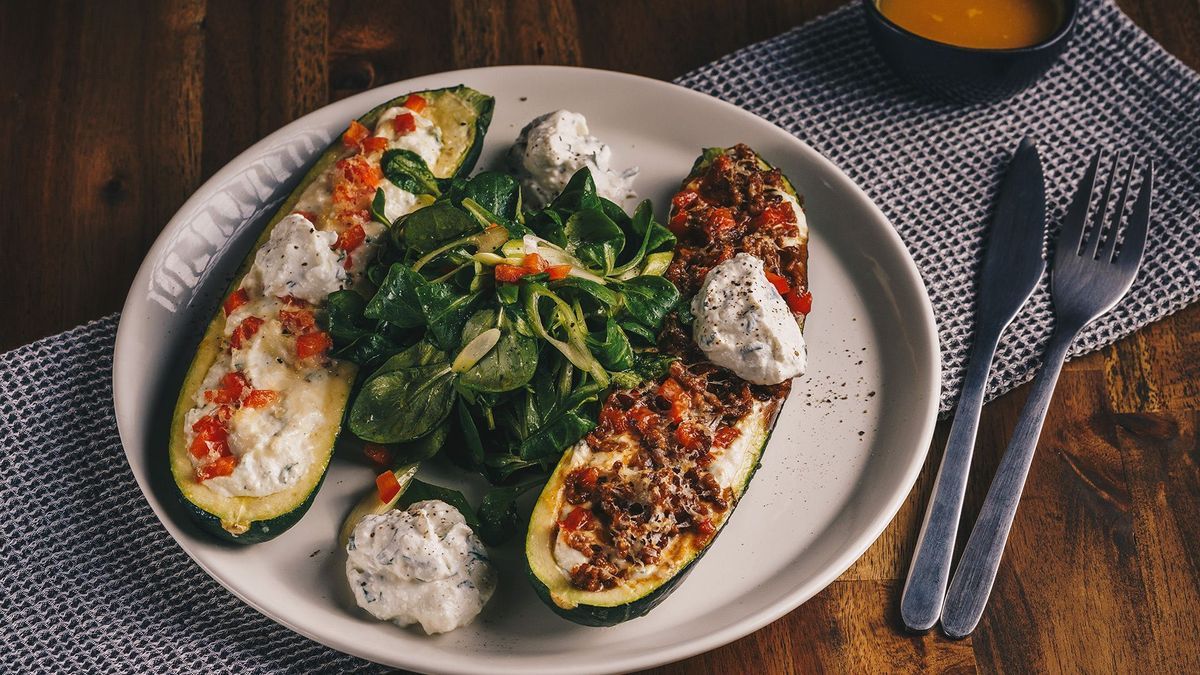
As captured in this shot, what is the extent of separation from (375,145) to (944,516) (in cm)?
211

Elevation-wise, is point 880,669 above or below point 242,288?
below

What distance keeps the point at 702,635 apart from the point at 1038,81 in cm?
270

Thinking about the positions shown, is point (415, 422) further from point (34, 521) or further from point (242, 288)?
point (34, 521)

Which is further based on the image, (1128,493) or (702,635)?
(1128,493)

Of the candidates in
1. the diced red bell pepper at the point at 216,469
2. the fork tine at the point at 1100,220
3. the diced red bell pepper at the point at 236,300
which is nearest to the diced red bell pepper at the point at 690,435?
the diced red bell pepper at the point at 216,469

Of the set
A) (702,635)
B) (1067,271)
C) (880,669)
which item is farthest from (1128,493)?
(702,635)

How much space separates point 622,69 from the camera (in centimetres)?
471

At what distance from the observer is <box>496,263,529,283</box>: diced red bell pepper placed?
3.37 metres

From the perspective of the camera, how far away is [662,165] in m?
4.14

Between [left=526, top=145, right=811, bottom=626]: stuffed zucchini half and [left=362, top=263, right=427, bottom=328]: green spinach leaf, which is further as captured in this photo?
[left=362, top=263, right=427, bottom=328]: green spinach leaf

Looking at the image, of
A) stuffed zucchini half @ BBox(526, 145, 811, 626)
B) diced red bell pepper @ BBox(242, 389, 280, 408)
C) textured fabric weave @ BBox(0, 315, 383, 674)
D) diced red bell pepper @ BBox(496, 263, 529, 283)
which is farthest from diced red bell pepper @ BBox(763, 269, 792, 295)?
textured fabric weave @ BBox(0, 315, 383, 674)

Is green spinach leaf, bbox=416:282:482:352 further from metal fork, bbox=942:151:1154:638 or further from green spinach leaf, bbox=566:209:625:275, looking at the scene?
metal fork, bbox=942:151:1154:638

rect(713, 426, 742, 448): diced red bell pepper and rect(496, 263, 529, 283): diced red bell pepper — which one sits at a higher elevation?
rect(496, 263, 529, 283): diced red bell pepper

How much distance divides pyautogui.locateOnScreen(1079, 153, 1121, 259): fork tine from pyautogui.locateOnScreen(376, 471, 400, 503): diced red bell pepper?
2428 millimetres
